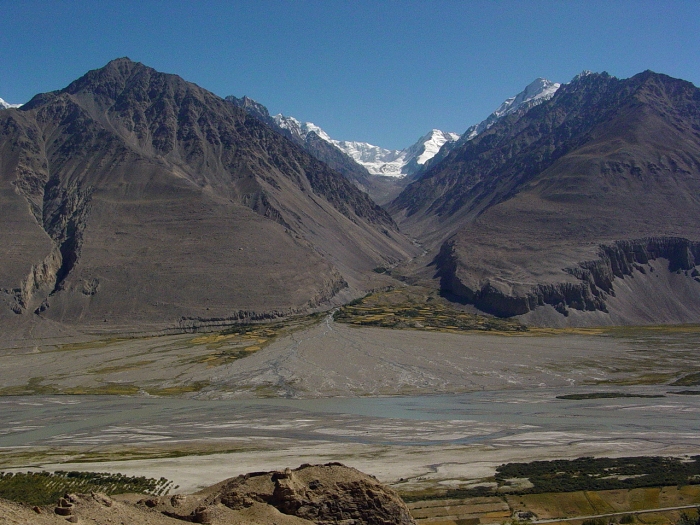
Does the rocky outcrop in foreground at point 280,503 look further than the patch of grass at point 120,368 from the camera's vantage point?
No

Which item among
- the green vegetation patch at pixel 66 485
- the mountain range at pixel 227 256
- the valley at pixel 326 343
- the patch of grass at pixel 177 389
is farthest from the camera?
the mountain range at pixel 227 256

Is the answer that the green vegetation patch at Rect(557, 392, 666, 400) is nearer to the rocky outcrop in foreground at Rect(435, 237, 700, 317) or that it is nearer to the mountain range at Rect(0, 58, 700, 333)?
the mountain range at Rect(0, 58, 700, 333)

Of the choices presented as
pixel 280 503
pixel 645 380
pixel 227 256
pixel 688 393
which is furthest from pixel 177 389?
pixel 280 503

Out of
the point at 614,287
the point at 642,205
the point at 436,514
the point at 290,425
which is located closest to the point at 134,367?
the point at 290,425

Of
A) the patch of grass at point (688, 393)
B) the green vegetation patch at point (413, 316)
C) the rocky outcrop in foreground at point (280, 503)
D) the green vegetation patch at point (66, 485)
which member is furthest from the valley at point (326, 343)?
the green vegetation patch at point (66, 485)

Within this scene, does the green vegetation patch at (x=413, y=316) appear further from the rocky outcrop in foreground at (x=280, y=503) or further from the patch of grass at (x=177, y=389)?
the rocky outcrop in foreground at (x=280, y=503)

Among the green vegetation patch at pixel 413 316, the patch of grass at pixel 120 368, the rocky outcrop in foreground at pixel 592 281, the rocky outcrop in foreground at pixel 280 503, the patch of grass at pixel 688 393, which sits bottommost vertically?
the patch of grass at pixel 120 368
